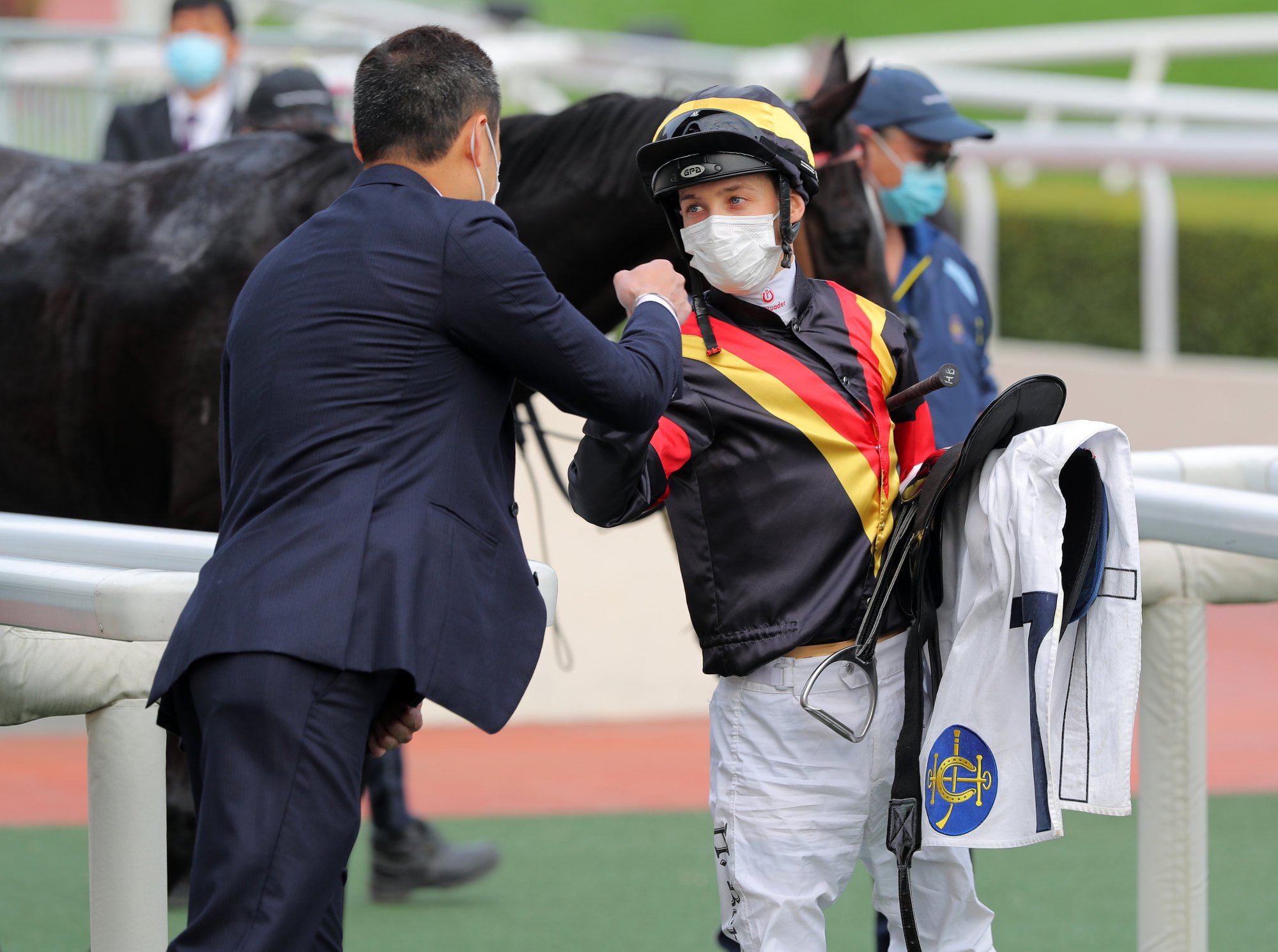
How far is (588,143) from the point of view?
3.74 meters

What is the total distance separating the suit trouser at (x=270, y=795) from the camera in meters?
2.00

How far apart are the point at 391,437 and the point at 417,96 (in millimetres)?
441

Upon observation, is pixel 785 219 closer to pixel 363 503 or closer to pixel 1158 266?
pixel 363 503

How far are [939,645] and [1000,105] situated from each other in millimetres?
8987

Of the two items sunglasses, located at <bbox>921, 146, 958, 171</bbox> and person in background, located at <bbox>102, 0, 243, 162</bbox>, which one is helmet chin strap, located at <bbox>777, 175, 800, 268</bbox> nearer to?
sunglasses, located at <bbox>921, 146, 958, 171</bbox>

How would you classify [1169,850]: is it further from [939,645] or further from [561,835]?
[561,835]

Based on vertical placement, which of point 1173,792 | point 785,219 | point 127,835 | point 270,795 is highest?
point 785,219

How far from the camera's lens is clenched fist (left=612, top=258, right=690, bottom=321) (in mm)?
2357

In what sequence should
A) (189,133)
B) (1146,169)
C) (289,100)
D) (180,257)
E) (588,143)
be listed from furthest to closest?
(1146,169)
(189,133)
(289,100)
(180,257)
(588,143)

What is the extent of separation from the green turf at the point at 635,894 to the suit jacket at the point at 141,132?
7.05 ft

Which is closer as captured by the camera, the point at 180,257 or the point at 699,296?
the point at 699,296

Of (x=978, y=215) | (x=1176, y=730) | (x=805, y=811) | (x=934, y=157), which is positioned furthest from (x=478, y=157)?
(x=978, y=215)

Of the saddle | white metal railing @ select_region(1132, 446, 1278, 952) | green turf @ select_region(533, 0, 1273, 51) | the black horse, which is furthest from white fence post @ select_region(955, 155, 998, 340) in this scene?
green turf @ select_region(533, 0, 1273, 51)

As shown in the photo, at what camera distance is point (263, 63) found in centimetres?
721
